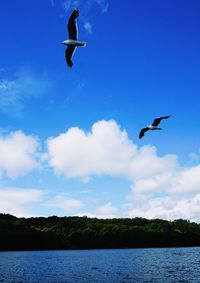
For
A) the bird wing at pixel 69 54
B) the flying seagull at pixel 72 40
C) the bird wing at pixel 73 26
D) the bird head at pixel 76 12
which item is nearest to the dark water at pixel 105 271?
the bird wing at pixel 69 54

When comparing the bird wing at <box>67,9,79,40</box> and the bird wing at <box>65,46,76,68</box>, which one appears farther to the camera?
the bird wing at <box>65,46,76,68</box>

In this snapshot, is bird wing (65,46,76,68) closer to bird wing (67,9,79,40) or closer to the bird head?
bird wing (67,9,79,40)

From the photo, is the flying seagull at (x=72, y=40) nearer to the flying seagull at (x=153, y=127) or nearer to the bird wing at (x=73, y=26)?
the bird wing at (x=73, y=26)

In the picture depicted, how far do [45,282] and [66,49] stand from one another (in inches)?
1793

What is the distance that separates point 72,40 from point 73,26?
30.1 inches

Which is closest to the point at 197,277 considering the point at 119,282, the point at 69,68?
the point at 119,282

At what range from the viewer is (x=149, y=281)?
5672cm

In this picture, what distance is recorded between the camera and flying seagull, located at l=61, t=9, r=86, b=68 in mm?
18138

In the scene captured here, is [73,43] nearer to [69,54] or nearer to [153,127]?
[69,54]

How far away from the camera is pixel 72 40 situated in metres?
19.3

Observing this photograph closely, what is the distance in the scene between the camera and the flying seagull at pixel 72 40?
1814cm

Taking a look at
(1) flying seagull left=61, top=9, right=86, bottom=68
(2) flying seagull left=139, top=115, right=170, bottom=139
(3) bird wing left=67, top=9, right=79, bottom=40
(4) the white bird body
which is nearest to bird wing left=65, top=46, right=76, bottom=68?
(1) flying seagull left=61, top=9, right=86, bottom=68

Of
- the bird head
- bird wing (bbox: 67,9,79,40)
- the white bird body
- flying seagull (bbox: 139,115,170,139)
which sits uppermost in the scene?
flying seagull (bbox: 139,115,170,139)

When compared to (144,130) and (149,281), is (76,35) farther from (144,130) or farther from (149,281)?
(149,281)
